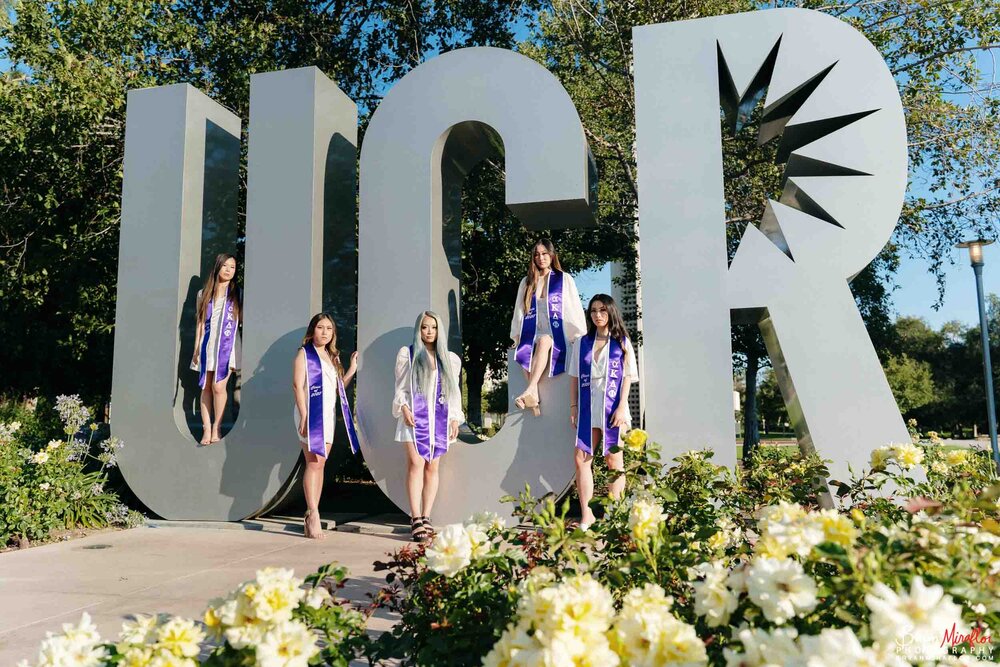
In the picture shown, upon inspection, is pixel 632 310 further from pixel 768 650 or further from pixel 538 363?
pixel 768 650

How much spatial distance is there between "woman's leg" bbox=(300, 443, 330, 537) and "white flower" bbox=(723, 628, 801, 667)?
434 centimetres

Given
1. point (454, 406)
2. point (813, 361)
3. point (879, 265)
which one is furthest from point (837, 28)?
point (879, 265)

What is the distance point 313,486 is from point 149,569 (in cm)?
128

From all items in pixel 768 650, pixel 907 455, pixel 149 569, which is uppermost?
pixel 907 455

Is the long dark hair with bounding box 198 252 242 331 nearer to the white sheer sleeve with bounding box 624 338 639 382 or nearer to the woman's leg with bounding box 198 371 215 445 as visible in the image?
the woman's leg with bounding box 198 371 215 445

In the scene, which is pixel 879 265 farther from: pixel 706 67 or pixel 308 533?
pixel 308 533

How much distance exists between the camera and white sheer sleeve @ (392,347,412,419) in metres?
4.93

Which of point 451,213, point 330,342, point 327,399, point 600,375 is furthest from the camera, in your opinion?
point 451,213

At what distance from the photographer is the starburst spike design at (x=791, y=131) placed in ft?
15.9

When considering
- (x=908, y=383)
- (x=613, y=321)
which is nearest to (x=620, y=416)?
(x=613, y=321)

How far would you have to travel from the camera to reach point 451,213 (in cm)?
591

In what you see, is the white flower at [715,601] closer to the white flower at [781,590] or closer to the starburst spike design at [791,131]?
the white flower at [781,590]

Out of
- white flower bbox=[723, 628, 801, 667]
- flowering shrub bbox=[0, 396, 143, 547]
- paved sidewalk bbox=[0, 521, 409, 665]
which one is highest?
white flower bbox=[723, 628, 801, 667]

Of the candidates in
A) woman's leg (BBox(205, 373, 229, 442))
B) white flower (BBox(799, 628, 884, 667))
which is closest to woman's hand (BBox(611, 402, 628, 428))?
woman's leg (BBox(205, 373, 229, 442))
